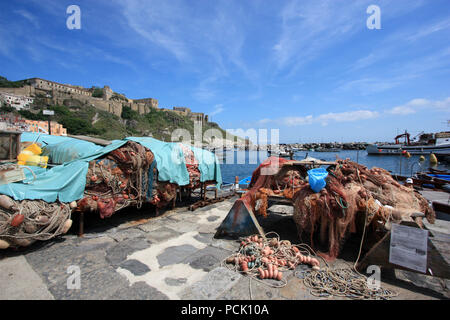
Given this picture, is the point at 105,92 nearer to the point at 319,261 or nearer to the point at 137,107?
the point at 137,107

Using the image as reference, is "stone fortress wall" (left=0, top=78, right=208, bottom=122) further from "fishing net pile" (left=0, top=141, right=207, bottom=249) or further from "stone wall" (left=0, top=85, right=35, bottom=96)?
"fishing net pile" (left=0, top=141, right=207, bottom=249)

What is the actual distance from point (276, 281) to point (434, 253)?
2.78 meters

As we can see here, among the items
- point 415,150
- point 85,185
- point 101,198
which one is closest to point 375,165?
point 415,150

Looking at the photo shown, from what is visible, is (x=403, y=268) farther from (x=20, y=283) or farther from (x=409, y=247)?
(x=20, y=283)

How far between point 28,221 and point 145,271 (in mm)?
2811

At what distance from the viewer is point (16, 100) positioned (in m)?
64.6

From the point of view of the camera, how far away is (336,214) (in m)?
4.67

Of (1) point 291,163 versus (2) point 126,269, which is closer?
(2) point 126,269

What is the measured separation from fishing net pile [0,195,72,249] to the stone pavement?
42cm

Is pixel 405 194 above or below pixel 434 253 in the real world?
above

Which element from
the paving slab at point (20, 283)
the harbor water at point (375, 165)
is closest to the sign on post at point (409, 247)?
the paving slab at point (20, 283)

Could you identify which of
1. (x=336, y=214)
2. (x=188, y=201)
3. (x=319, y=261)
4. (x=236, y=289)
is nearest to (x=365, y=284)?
(x=319, y=261)

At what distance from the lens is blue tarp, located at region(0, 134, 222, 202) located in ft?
16.0

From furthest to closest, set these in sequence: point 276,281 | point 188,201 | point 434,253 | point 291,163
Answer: point 188,201
point 291,163
point 276,281
point 434,253
